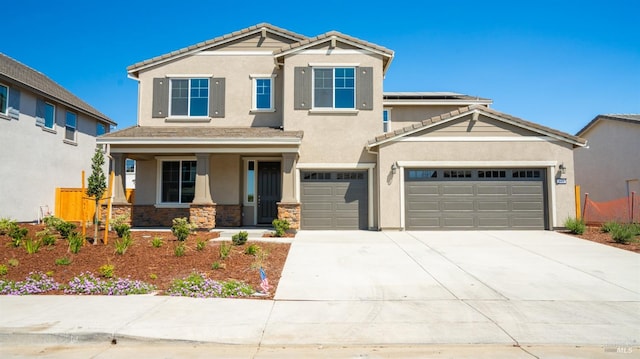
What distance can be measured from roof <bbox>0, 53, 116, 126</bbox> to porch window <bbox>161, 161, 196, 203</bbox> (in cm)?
702

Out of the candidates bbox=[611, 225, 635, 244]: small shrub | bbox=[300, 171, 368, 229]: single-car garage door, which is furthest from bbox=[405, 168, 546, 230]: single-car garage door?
bbox=[611, 225, 635, 244]: small shrub

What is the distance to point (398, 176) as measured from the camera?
46.6 ft

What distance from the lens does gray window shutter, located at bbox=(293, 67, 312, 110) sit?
1530cm

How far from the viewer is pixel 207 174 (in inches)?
559

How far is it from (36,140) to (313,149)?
12540 millimetres

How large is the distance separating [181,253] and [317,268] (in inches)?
118

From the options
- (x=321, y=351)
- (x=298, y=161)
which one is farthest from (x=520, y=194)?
(x=321, y=351)

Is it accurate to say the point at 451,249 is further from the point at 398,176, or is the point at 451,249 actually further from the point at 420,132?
the point at 420,132

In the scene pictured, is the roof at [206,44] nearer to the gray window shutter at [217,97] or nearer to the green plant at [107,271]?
the gray window shutter at [217,97]

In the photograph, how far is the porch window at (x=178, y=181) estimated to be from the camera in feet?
53.1

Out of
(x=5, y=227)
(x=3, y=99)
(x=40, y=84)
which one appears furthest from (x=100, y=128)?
(x=5, y=227)

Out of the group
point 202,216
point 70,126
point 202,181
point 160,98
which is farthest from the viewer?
point 70,126

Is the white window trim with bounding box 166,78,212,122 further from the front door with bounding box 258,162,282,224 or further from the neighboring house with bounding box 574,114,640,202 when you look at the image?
the neighboring house with bounding box 574,114,640,202

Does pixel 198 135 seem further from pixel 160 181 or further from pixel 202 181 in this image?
pixel 160 181
